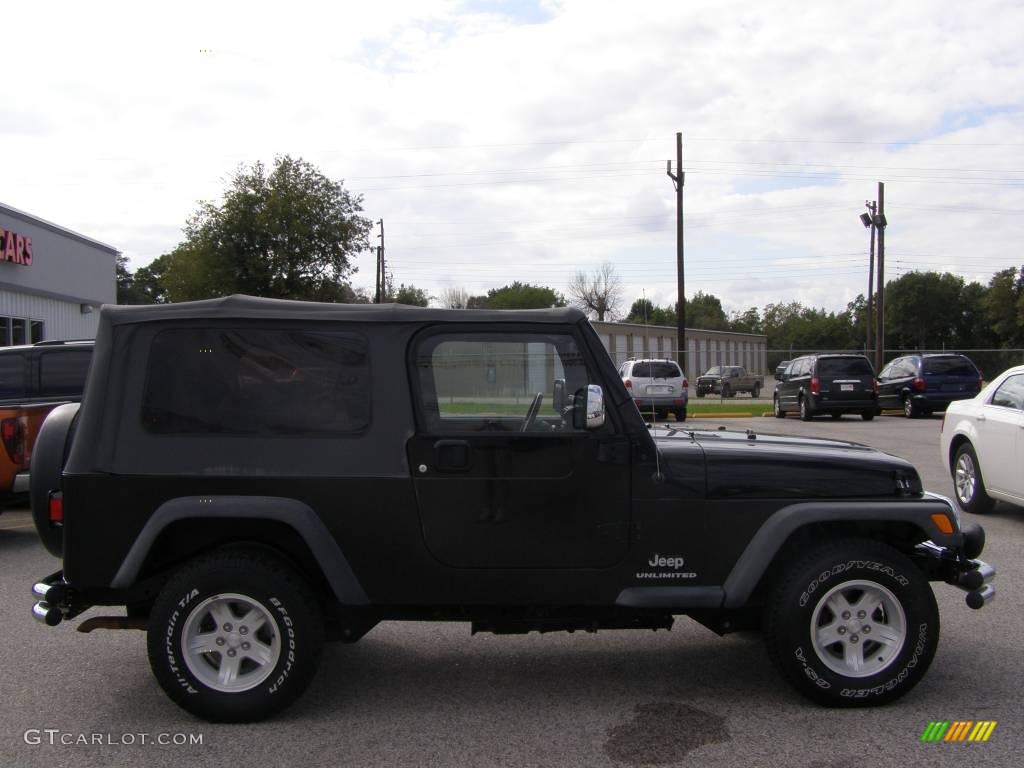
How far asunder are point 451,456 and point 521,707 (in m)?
1.29

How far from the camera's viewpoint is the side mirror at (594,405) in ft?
13.7

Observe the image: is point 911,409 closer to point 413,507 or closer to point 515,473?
point 515,473

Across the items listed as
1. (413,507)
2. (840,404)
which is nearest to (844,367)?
(840,404)

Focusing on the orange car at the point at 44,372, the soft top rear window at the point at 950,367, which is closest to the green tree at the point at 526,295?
the soft top rear window at the point at 950,367

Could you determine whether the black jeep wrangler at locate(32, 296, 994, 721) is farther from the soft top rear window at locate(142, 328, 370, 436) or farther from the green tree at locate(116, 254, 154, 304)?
the green tree at locate(116, 254, 154, 304)

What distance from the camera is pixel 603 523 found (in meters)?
Result: 4.33

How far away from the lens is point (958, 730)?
13.5 feet

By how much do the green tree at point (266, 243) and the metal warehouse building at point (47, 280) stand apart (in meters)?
2.78

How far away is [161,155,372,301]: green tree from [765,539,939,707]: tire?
28.6m

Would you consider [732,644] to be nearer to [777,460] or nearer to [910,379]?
[777,460]

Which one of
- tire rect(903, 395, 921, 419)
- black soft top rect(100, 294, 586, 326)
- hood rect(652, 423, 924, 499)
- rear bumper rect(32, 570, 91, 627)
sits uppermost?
black soft top rect(100, 294, 586, 326)

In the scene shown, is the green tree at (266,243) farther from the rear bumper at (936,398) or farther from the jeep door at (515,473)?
the jeep door at (515,473)

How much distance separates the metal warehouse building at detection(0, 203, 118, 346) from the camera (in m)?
23.9

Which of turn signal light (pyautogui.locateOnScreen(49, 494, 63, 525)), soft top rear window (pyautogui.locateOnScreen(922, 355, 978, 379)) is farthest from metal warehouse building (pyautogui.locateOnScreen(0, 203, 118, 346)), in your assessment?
soft top rear window (pyautogui.locateOnScreen(922, 355, 978, 379))
